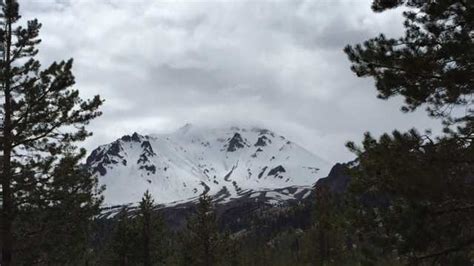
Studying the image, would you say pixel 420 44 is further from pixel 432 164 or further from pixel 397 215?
pixel 397 215

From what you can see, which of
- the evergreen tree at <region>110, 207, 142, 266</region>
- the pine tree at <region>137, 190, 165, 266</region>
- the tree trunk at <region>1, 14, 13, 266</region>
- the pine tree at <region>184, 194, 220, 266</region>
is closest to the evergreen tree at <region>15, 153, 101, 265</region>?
the tree trunk at <region>1, 14, 13, 266</region>

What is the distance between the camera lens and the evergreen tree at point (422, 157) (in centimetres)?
1015

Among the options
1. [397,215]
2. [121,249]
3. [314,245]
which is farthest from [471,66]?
[314,245]

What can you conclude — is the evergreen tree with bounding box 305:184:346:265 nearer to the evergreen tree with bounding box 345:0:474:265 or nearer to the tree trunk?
the tree trunk

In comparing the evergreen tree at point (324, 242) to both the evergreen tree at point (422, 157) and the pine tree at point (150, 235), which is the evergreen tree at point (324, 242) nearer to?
the pine tree at point (150, 235)

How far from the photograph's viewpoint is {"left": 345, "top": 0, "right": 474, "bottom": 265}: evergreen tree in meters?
10.1

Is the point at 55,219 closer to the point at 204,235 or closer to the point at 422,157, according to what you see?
the point at 422,157

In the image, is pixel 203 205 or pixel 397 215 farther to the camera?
pixel 203 205

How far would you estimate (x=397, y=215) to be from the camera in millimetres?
10477

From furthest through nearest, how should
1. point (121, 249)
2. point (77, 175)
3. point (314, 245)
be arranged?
point (314, 245), point (121, 249), point (77, 175)

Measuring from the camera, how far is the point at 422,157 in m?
10.7

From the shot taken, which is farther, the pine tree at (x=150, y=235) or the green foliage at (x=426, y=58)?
the pine tree at (x=150, y=235)

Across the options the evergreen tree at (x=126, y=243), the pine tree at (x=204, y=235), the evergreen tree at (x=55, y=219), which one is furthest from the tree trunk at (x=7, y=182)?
the pine tree at (x=204, y=235)

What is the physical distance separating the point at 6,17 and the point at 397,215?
584 inches
